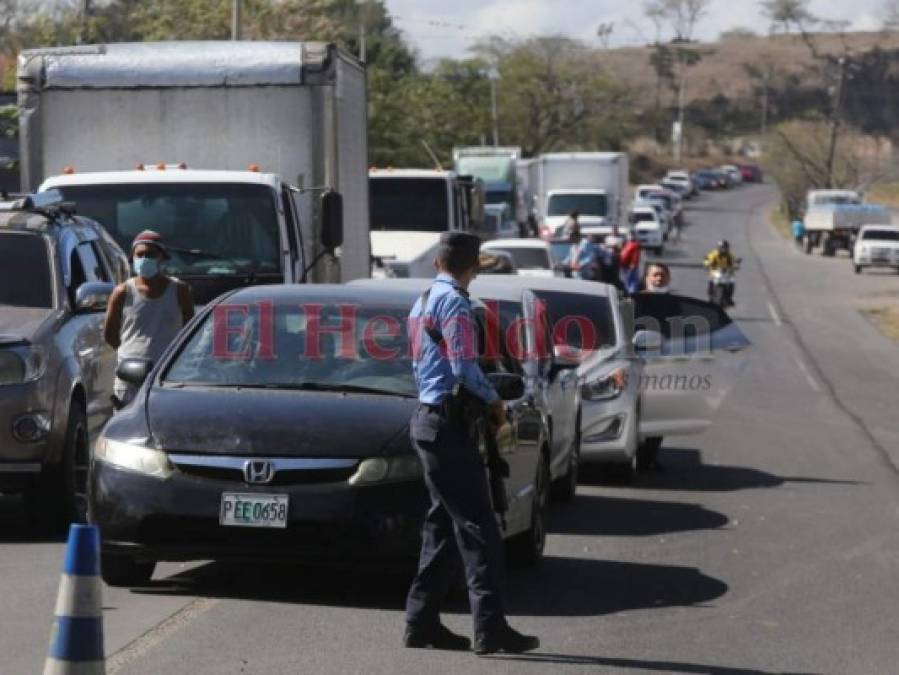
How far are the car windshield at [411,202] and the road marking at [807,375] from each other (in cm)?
579

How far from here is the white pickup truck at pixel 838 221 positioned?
74125 millimetres

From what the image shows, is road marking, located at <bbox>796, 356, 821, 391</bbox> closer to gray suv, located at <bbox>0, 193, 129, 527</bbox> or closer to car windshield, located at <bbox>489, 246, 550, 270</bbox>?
car windshield, located at <bbox>489, 246, 550, 270</bbox>

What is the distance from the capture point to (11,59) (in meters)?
53.0

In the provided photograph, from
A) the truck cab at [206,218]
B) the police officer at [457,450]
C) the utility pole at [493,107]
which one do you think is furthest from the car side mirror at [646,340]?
the utility pole at [493,107]

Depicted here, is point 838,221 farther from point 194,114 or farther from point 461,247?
point 461,247

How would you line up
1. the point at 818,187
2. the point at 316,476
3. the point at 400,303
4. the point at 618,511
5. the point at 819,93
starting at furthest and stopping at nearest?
1. the point at 819,93
2. the point at 818,187
3. the point at 618,511
4. the point at 400,303
5. the point at 316,476

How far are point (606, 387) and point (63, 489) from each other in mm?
5263

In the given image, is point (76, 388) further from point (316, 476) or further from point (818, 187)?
point (818, 187)

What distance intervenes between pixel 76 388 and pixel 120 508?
304 centimetres

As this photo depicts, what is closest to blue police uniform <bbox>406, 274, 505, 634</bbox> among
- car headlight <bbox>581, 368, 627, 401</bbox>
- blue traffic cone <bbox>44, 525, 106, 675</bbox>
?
blue traffic cone <bbox>44, 525, 106, 675</bbox>

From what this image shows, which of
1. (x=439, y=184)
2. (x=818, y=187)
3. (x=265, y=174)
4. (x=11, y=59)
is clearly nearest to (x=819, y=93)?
(x=818, y=187)

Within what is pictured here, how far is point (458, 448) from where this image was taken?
838 cm

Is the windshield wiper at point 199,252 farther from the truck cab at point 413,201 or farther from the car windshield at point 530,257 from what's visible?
the car windshield at point 530,257

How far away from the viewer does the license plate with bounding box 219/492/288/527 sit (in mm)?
9320
